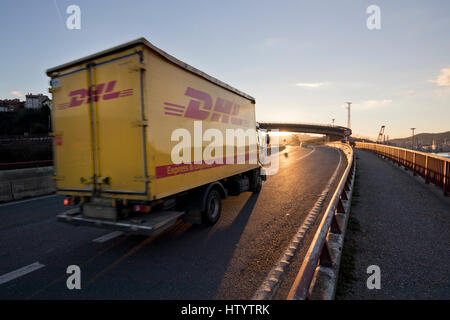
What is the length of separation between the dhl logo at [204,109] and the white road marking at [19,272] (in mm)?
3427

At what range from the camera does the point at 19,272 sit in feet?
12.5

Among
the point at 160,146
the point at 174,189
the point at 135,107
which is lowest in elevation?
the point at 174,189

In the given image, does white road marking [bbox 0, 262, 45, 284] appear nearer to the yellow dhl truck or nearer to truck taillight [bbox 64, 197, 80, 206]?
the yellow dhl truck

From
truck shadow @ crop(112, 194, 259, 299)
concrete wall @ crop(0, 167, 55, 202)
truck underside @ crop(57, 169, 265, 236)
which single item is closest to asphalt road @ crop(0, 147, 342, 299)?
truck shadow @ crop(112, 194, 259, 299)

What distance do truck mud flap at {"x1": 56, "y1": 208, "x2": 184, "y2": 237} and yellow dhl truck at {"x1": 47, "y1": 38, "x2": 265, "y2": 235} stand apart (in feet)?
0.06

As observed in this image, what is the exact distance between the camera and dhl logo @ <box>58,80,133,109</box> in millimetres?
4250

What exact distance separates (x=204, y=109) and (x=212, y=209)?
8.22 feet

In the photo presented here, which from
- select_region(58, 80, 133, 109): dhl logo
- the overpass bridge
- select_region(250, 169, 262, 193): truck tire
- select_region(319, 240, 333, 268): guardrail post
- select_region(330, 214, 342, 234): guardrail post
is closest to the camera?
select_region(319, 240, 333, 268): guardrail post

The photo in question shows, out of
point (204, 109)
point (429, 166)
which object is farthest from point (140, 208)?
point (429, 166)

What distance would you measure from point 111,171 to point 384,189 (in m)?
9.77

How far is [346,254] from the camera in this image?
4.11m

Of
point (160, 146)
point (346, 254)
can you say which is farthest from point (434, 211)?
point (160, 146)

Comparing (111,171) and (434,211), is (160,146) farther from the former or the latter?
(434,211)
